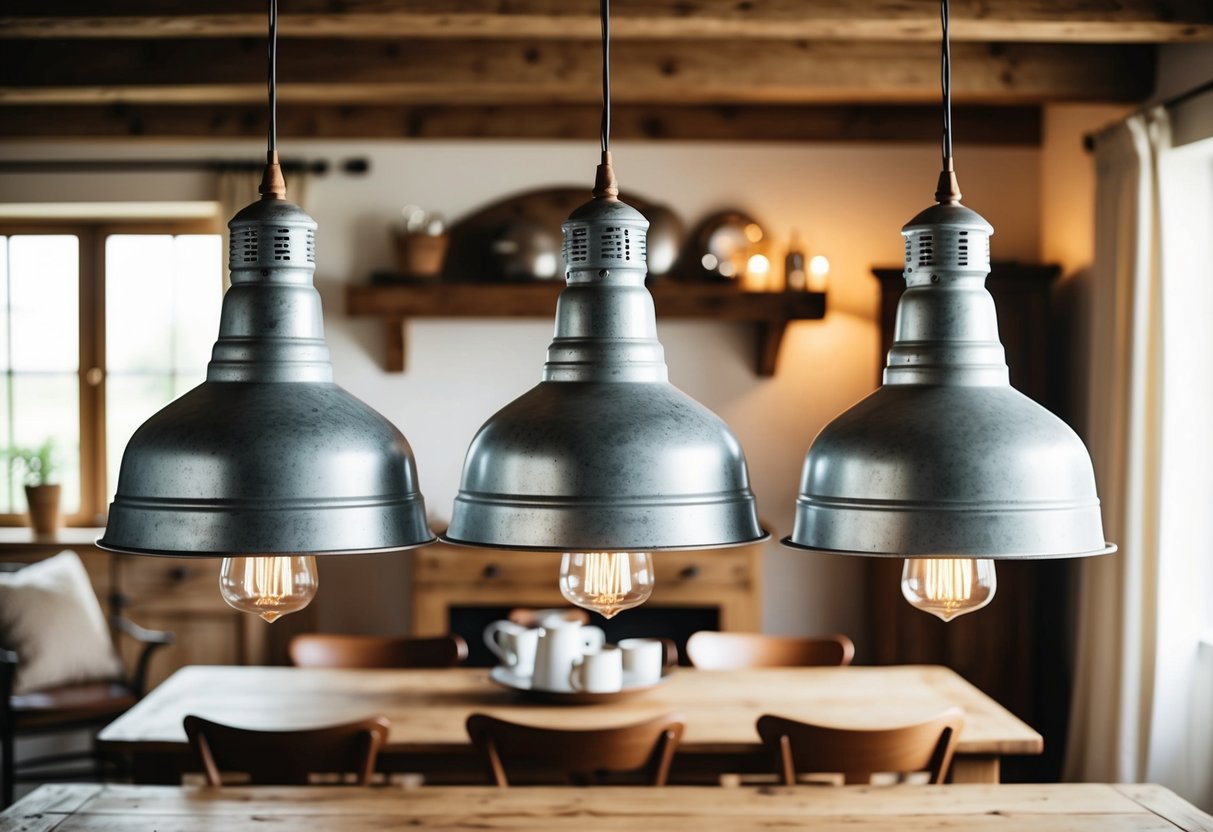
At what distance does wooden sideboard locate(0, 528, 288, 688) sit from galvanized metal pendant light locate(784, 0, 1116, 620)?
372cm

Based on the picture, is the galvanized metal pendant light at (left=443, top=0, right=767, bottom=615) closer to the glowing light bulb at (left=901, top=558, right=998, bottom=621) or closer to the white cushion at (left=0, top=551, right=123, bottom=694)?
the glowing light bulb at (left=901, top=558, right=998, bottom=621)

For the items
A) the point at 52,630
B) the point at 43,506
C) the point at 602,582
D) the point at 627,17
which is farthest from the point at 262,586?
the point at 43,506

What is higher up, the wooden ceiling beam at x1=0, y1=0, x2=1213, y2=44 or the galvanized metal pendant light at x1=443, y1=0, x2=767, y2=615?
Result: the wooden ceiling beam at x1=0, y1=0, x2=1213, y2=44

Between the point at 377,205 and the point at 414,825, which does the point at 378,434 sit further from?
the point at 377,205

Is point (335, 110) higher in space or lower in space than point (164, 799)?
higher

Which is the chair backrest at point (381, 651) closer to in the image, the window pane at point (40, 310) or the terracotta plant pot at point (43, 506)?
the terracotta plant pot at point (43, 506)

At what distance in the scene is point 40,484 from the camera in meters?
4.84

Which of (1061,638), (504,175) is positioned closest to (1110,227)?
(1061,638)

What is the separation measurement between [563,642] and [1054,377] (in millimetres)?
2499

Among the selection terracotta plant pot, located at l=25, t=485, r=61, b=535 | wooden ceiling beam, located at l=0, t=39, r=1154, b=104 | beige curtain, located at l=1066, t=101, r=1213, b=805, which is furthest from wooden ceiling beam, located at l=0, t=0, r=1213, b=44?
terracotta plant pot, located at l=25, t=485, r=61, b=535

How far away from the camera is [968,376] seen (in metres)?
1.34

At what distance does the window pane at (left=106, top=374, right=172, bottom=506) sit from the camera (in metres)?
A: 5.17

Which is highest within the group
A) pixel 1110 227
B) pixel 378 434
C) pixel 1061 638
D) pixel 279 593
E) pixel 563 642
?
pixel 1110 227

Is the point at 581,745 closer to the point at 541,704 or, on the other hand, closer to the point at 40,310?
the point at 541,704
